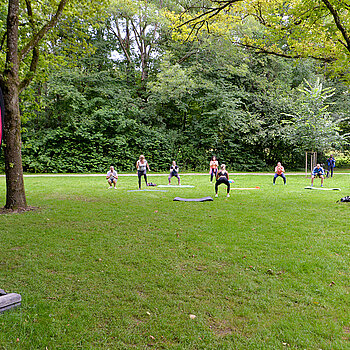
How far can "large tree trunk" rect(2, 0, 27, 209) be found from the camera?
8555 mm

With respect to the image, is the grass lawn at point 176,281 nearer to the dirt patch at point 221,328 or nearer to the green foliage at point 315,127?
the dirt patch at point 221,328

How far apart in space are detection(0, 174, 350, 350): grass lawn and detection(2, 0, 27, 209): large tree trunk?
3.77 ft

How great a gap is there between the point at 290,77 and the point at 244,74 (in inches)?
307

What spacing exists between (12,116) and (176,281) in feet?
23.7

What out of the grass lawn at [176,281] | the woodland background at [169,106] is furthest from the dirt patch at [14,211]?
the woodland background at [169,106]

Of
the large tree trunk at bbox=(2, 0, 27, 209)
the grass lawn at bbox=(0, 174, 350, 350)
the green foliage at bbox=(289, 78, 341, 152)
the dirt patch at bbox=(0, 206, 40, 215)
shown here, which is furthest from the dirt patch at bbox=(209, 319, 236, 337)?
the green foliage at bbox=(289, 78, 341, 152)

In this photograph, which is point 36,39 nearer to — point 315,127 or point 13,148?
point 13,148

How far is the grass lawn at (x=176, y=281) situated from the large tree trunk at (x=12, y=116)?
45.3 inches

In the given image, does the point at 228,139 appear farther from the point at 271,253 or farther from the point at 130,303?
the point at 130,303

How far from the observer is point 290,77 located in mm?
32094

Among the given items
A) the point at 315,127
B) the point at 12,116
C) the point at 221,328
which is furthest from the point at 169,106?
the point at 221,328

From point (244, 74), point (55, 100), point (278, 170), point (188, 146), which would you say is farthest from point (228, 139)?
point (55, 100)

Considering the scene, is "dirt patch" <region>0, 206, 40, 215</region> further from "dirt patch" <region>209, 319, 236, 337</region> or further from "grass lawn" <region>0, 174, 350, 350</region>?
"dirt patch" <region>209, 319, 236, 337</region>

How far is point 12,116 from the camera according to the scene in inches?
338
